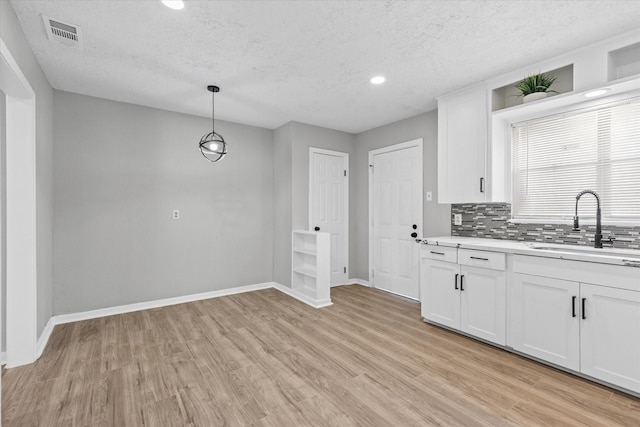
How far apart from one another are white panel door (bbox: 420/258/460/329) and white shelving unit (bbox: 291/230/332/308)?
1290 mm

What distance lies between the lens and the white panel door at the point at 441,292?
307 cm

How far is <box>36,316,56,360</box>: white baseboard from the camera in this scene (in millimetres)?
2670

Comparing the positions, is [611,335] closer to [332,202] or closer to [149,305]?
[332,202]

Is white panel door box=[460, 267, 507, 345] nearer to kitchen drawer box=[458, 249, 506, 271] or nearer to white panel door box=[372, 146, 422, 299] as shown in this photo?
kitchen drawer box=[458, 249, 506, 271]

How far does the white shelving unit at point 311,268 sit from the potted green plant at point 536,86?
2.64 m

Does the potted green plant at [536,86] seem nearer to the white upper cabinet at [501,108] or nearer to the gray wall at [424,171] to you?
the white upper cabinet at [501,108]

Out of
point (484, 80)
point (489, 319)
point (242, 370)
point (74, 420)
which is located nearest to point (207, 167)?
point (242, 370)

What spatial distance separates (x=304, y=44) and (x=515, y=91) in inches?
89.8

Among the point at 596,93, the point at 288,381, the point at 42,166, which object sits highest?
the point at 596,93

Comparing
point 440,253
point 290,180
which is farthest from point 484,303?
point 290,180

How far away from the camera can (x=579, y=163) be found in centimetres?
282

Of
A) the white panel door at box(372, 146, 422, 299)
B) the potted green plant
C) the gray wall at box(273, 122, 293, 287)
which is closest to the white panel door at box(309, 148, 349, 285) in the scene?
the gray wall at box(273, 122, 293, 287)

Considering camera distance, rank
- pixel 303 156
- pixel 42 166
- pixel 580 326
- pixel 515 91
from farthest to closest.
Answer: pixel 303 156, pixel 515 91, pixel 42 166, pixel 580 326

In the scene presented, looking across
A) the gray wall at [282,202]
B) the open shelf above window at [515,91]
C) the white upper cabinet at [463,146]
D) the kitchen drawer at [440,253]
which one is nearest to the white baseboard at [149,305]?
the gray wall at [282,202]
